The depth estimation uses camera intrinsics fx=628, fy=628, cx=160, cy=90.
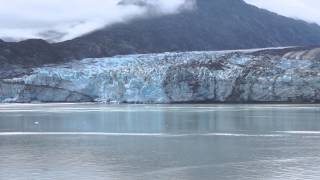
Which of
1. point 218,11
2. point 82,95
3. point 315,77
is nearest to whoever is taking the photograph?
point 315,77

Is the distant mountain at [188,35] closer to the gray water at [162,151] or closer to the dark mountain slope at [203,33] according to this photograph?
the dark mountain slope at [203,33]

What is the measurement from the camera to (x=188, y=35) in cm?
9656

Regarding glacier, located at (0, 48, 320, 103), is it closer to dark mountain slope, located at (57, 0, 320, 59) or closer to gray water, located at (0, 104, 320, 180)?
gray water, located at (0, 104, 320, 180)

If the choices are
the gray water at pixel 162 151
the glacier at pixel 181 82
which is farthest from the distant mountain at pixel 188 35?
the gray water at pixel 162 151

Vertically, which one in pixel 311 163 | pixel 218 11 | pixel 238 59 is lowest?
pixel 311 163

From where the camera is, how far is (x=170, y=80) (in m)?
44.6

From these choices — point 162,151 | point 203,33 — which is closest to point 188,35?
point 203,33

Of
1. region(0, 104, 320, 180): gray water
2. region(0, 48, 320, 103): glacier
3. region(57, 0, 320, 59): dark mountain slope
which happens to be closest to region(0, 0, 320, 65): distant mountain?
region(57, 0, 320, 59): dark mountain slope

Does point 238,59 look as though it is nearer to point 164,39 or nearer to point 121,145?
point 121,145

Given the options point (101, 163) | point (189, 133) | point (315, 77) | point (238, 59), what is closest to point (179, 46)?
point (238, 59)

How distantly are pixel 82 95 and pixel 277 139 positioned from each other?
102ft

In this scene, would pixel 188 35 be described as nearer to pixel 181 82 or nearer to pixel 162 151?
pixel 181 82

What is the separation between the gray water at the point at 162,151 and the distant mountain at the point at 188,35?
1788 inches

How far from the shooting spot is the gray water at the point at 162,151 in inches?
461
